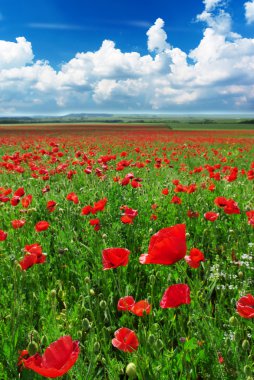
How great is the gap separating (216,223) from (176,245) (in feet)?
9.00

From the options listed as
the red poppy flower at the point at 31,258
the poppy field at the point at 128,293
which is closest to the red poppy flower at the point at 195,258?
the poppy field at the point at 128,293

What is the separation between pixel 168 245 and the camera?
59.8 inches

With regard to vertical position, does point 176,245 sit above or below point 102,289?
above

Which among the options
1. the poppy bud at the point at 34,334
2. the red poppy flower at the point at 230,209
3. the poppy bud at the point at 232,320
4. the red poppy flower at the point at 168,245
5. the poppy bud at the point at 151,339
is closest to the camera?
the red poppy flower at the point at 168,245

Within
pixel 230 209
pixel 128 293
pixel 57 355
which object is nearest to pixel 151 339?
pixel 57 355

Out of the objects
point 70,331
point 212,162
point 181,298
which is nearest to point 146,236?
point 70,331

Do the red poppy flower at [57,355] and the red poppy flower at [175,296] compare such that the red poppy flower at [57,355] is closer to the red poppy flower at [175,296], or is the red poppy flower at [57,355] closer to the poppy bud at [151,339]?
the red poppy flower at [175,296]

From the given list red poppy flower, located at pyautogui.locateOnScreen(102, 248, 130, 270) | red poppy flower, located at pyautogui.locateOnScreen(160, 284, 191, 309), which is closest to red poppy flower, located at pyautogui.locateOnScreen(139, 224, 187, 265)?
red poppy flower, located at pyautogui.locateOnScreen(160, 284, 191, 309)

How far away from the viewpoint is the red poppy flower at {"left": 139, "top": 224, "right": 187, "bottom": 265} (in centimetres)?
150

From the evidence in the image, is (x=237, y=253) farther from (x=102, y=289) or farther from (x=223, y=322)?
(x=102, y=289)

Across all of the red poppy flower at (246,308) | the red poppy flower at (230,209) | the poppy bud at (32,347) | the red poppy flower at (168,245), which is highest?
A: the red poppy flower at (168,245)

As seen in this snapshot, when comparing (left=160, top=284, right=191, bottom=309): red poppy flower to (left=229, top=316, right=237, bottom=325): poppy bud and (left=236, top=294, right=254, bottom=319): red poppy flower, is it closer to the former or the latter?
(left=236, top=294, right=254, bottom=319): red poppy flower

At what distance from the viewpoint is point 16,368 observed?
1.92m

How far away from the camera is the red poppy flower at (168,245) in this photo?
1.50m
